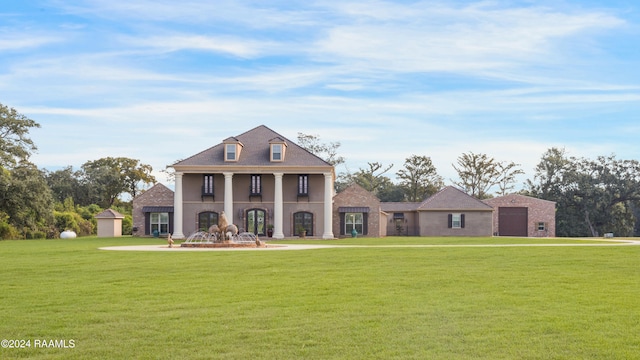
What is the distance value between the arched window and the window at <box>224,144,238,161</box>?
400 centimetres

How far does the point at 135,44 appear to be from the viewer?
24.8m

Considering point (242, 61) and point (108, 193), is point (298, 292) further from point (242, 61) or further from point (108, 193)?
point (108, 193)

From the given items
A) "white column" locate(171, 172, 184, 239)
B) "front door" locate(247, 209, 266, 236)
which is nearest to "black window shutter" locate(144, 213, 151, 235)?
"white column" locate(171, 172, 184, 239)

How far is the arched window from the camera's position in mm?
46344

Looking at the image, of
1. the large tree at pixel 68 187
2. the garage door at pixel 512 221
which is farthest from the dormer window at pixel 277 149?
the large tree at pixel 68 187

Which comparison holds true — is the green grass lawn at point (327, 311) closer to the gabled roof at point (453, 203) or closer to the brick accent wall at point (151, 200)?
the brick accent wall at point (151, 200)

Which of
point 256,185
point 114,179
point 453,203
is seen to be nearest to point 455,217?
point 453,203

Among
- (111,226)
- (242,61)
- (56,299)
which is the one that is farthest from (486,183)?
(56,299)

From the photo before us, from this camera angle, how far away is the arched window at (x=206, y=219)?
46.3 m

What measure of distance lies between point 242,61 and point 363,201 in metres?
22.6

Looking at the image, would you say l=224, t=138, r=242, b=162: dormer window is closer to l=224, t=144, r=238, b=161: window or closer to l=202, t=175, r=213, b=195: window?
l=224, t=144, r=238, b=161: window

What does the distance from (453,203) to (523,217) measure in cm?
675

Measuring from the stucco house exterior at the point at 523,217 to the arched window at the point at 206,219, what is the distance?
2282cm

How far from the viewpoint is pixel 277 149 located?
150 ft
